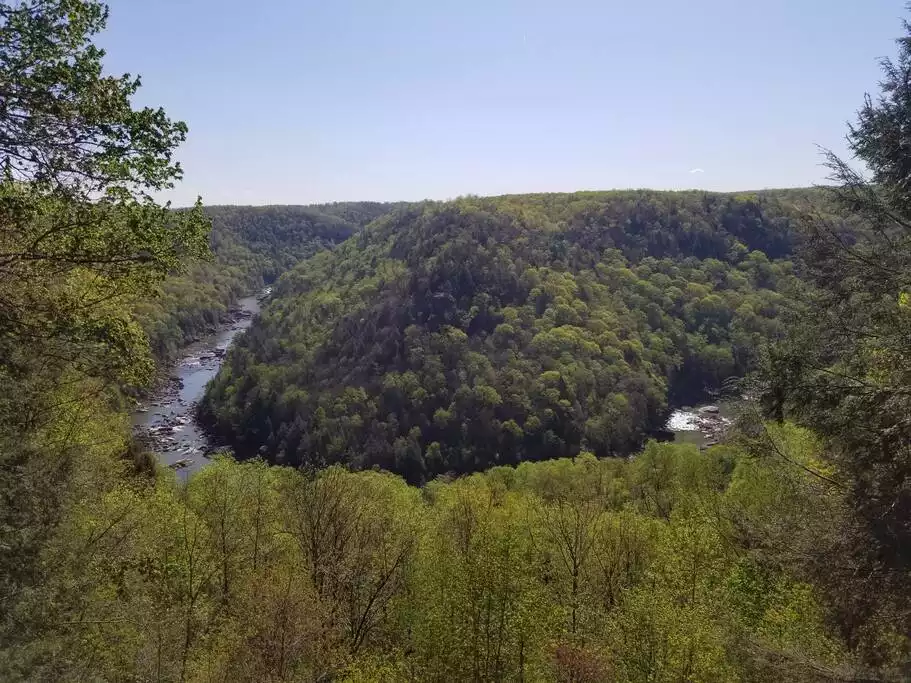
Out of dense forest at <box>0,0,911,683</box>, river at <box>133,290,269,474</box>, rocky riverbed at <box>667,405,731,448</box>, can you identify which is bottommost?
rocky riverbed at <box>667,405,731,448</box>

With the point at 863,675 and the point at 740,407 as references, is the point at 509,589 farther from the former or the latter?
the point at 863,675

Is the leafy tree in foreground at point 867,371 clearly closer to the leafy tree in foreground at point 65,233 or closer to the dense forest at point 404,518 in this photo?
the dense forest at point 404,518

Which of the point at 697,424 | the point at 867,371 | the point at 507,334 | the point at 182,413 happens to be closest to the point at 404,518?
the point at 867,371

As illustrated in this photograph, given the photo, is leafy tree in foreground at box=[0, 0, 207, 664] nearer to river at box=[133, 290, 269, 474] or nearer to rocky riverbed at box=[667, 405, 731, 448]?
river at box=[133, 290, 269, 474]

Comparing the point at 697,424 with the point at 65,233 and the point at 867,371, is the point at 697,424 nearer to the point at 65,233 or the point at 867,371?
the point at 867,371

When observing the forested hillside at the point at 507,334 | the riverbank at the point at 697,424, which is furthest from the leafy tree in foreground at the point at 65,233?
the riverbank at the point at 697,424

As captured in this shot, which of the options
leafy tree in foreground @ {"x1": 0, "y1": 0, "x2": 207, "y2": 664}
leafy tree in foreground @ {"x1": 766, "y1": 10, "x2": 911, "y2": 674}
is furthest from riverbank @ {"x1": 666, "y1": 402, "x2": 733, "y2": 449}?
leafy tree in foreground @ {"x1": 0, "y1": 0, "x2": 207, "y2": 664}

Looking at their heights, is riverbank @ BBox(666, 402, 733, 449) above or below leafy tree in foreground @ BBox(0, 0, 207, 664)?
below
